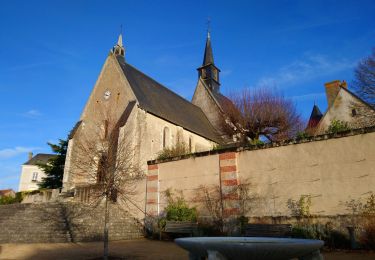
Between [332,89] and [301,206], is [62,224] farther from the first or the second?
[332,89]

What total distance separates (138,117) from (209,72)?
16.5 metres

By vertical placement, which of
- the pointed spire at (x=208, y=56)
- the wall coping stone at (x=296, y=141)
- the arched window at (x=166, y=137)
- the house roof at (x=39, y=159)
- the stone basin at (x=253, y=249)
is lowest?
the stone basin at (x=253, y=249)

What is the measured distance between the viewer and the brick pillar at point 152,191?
10320 mm

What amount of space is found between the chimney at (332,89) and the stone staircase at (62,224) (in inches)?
609

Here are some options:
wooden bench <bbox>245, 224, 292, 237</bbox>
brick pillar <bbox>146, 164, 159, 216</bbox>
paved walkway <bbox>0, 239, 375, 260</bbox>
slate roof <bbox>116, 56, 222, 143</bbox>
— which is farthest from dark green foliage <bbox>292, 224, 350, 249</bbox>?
slate roof <bbox>116, 56, 222, 143</bbox>

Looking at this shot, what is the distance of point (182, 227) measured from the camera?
28.7 feet

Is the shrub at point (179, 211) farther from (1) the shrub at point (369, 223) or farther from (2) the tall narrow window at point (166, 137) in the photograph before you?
(2) the tall narrow window at point (166, 137)

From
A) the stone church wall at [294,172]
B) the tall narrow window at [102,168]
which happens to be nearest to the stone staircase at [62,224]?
the tall narrow window at [102,168]

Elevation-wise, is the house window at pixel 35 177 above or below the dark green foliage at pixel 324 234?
above

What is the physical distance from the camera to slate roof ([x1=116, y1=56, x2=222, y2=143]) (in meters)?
17.6

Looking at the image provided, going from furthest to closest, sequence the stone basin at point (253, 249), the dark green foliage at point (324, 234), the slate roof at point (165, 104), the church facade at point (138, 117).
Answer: the slate roof at point (165, 104) → the church facade at point (138, 117) → the dark green foliage at point (324, 234) → the stone basin at point (253, 249)

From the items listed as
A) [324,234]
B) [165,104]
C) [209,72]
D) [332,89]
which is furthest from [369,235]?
[209,72]

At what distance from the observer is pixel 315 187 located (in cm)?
754

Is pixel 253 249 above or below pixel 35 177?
below
